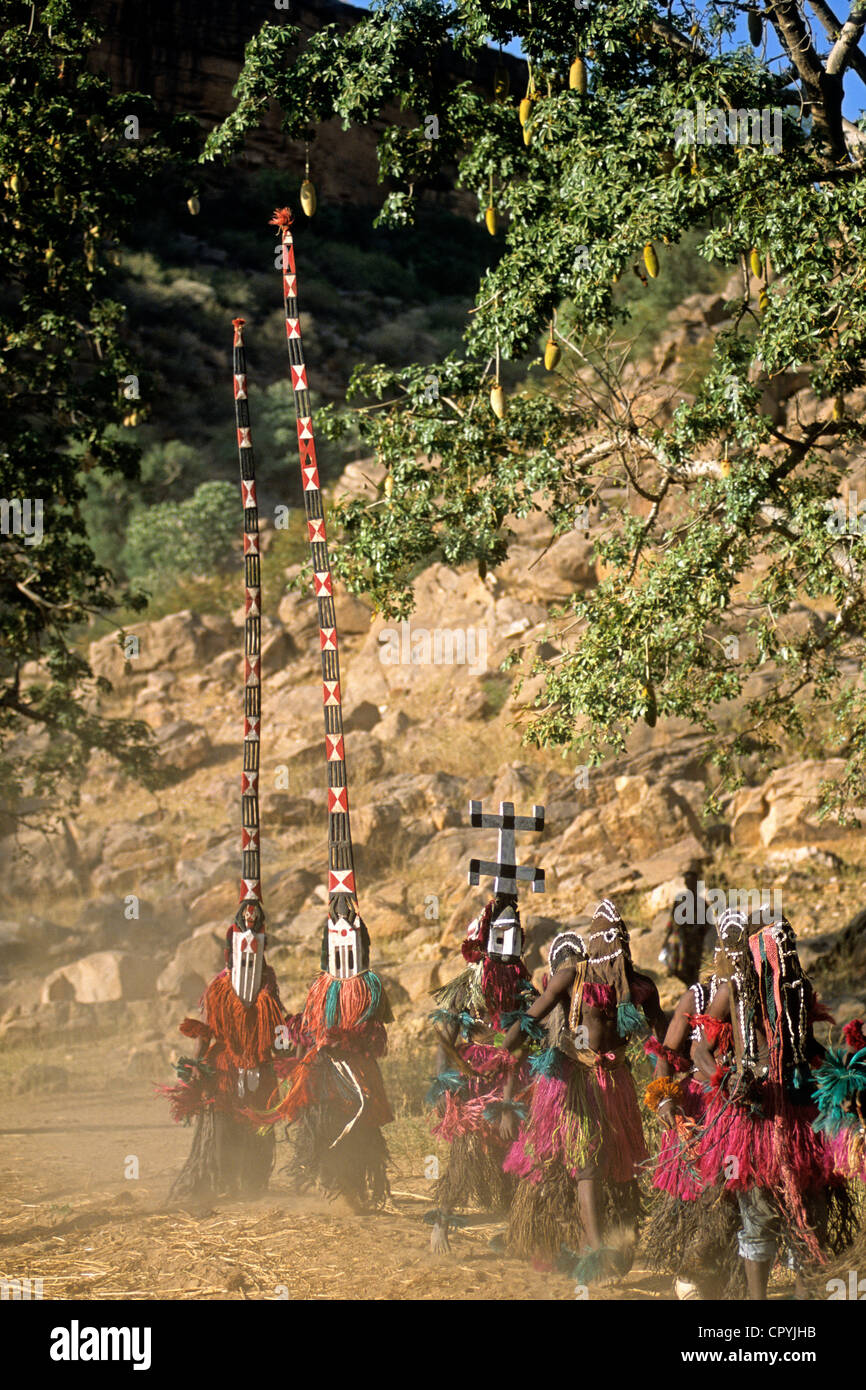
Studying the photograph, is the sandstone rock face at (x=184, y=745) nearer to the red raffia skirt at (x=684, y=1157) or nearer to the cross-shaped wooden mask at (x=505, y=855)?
the cross-shaped wooden mask at (x=505, y=855)

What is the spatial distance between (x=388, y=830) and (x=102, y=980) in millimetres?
3630

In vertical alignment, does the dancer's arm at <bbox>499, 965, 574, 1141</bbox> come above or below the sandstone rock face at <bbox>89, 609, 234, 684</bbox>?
below

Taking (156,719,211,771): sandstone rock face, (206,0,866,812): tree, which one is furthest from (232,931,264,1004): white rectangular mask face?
(156,719,211,771): sandstone rock face

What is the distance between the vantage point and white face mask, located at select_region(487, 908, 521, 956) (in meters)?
6.15

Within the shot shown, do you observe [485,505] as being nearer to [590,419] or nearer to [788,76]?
[590,419]

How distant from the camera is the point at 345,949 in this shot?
652 centimetres

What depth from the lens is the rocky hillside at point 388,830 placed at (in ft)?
40.8

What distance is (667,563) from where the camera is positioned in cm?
713

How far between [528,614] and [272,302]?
1646 cm

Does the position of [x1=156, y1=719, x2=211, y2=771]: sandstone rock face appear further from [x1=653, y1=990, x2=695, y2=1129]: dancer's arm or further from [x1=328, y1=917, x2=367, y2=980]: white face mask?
[x1=653, y1=990, x2=695, y2=1129]: dancer's arm

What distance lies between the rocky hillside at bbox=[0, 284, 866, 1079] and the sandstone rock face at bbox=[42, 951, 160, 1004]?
0.02 m

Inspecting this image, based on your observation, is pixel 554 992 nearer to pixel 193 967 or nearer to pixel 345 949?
pixel 345 949

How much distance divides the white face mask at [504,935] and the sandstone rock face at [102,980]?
761 cm

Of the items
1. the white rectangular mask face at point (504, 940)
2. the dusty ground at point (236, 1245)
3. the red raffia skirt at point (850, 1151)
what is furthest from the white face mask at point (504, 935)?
the red raffia skirt at point (850, 1151)
